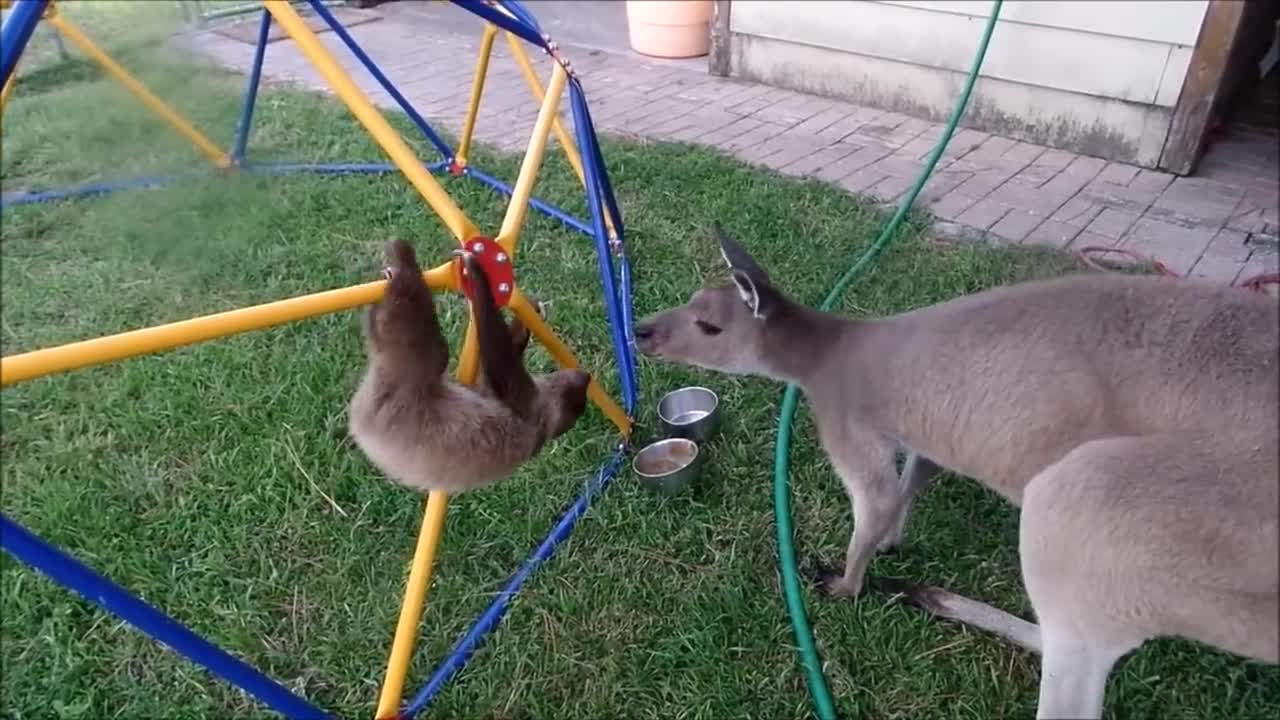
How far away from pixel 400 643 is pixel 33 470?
5.41ft

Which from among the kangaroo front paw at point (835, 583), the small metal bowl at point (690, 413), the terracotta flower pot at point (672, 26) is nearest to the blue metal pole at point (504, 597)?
the small metal bowl at point (690, 413)

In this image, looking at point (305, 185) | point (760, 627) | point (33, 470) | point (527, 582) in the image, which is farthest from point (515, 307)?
point (305, 185)

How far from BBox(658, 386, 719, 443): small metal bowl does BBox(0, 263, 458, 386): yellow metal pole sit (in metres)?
1.46

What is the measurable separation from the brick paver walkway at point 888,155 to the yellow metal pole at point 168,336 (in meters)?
1.48

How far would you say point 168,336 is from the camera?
189 cm

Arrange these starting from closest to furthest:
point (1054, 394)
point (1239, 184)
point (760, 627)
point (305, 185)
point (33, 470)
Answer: point (1054, 394), point (760, 627), point (33, 470), point (305, 185), point (1239, 184)

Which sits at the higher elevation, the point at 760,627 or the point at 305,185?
the point at 305,185

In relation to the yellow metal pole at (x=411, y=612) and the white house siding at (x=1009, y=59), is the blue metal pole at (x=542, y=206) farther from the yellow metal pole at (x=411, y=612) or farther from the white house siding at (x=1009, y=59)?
the white house siding at (x=1009, y=59)

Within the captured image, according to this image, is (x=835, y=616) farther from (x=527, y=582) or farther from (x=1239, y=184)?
(x=1239, y=184)

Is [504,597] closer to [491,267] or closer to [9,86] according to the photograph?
[491,267]

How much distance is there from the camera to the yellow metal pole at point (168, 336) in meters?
1.67

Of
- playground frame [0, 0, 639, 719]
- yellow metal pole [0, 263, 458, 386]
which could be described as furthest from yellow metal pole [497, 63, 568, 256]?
yellow metal pole [0, 263, 458, 386]

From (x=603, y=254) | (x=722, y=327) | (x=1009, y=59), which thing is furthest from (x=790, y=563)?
(x=1009, y=59)

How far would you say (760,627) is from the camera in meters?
2.90
